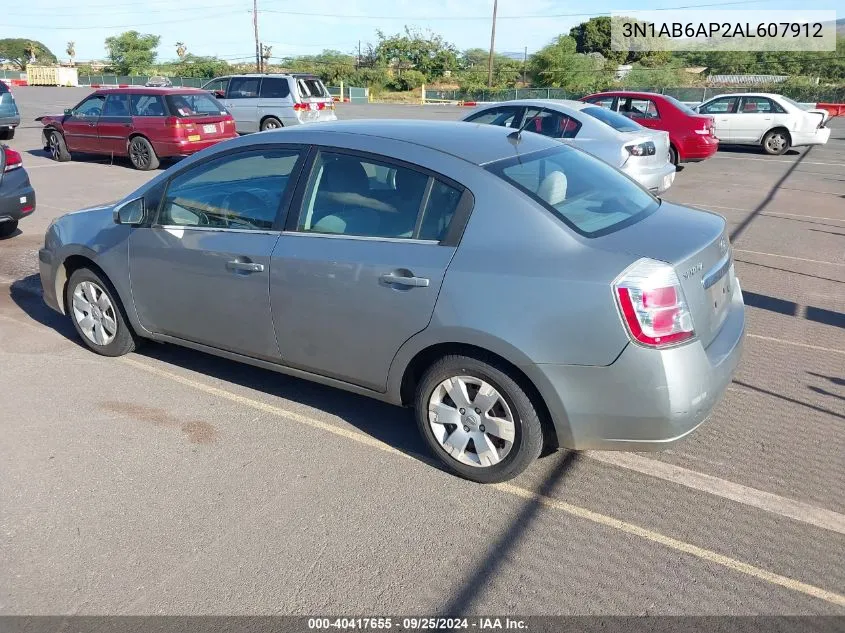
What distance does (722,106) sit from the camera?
19.2 metres

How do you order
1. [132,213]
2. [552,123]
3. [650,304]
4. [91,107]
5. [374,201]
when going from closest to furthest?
[650,304] < [374,201] < [132,213] < [552,123] < [91,107]

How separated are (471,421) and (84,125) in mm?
→ 14936

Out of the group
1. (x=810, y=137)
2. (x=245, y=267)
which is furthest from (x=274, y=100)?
(x=245, y=267)

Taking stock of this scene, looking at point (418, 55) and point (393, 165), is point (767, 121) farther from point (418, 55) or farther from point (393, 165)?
point (418, 55)

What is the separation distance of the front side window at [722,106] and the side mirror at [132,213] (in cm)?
1787

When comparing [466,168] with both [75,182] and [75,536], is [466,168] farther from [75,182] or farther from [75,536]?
[75,182]

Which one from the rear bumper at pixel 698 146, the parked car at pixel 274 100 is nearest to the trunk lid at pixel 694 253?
the rear bumper at pixel 698 146

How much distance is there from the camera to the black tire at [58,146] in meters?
16.2

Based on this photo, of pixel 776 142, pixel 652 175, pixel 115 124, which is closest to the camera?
pixel 652 175

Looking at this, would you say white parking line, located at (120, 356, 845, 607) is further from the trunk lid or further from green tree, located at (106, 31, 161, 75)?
green tree, located at (106, 31, 161, 75)

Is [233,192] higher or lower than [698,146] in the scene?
higher

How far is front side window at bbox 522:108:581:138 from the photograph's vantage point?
434 inches

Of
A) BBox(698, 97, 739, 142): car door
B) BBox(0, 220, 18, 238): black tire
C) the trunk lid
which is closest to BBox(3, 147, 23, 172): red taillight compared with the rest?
BBox(0, 220, 18, 238): black tire

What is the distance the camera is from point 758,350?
17.6ft
